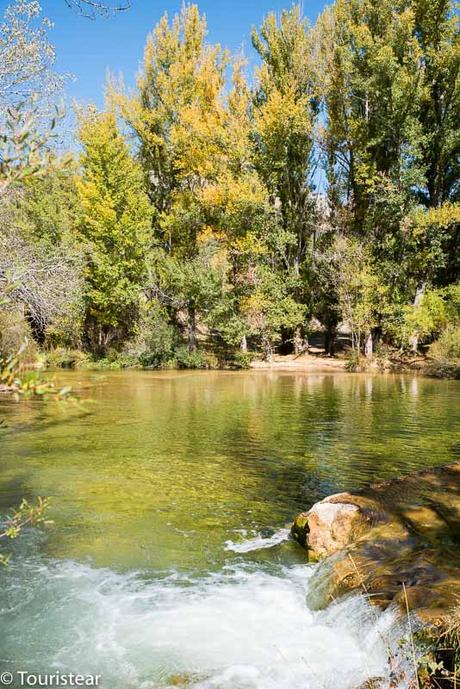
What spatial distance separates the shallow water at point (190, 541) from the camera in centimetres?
440

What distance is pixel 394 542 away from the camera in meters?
5.90

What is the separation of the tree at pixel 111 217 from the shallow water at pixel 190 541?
651 inches

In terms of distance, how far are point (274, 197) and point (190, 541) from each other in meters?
27.0

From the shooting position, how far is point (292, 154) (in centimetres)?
3138

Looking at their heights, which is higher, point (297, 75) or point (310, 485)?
point (297, 75)

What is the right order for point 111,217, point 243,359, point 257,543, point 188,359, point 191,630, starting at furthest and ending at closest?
point 188,359 < point 111,217 < point 243,359 < point 257,543 < point 191,630

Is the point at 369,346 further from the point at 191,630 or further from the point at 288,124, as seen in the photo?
the point at 191,630

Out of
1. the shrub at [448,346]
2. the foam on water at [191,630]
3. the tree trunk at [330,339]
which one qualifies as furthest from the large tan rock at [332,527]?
the tree trunk at [330,339]

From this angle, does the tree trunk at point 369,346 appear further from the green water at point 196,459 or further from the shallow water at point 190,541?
the shallow water at point 190,541

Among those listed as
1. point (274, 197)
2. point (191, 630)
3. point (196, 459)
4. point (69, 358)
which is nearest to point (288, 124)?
point (274, 197)

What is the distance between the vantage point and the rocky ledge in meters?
4.66

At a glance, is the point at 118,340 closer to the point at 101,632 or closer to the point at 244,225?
the point at 244,225

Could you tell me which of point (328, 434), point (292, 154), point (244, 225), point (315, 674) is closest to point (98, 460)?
point (328, 434)

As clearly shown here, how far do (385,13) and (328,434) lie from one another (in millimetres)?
24112
